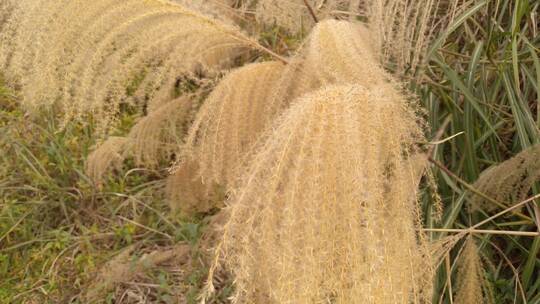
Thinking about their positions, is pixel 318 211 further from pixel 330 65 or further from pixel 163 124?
pixel 163 124

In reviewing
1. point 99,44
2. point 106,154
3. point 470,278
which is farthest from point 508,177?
point 106,154

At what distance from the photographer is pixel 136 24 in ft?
4.92

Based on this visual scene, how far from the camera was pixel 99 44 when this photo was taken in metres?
1.48

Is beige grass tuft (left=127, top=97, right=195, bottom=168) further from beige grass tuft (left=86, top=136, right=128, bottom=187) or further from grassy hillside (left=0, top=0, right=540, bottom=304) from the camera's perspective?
beige grass tuft (left=86, top=136, right=128, bottom=187)

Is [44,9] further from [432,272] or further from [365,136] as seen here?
[432,272]

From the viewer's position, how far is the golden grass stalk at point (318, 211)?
0.98 meters

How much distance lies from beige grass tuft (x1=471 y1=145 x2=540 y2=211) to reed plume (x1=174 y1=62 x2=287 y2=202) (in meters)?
0.79

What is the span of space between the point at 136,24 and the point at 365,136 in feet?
2.28

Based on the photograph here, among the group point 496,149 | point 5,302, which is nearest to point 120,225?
point 5,302

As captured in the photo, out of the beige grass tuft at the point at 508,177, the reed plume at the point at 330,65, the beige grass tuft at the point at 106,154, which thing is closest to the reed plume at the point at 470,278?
the beige grass tuft at the point at 508,177

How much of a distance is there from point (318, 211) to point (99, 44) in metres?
0.75

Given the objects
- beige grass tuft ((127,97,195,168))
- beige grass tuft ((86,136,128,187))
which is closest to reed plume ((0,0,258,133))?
beige grass tuft ((127,97,195,168))

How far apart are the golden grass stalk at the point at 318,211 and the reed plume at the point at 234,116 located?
0.51 meters

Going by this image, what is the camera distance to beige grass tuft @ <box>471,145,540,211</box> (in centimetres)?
190
